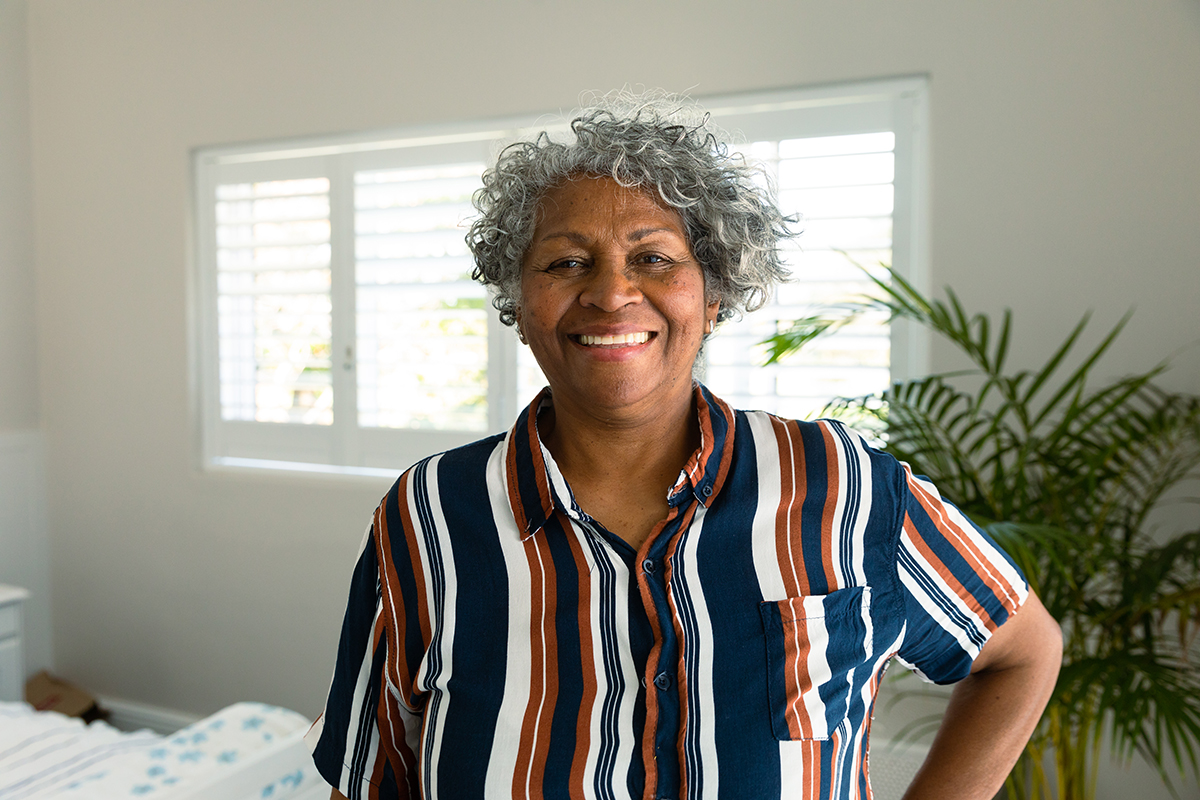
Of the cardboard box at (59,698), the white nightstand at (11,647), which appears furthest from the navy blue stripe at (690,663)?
the cardboard box at (59,698)

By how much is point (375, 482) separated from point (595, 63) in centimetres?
141

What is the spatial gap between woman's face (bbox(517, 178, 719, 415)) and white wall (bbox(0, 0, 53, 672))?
3.13 m

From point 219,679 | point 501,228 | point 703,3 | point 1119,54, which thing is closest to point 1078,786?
point 1119,54

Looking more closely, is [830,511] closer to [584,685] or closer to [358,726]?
[584,685]

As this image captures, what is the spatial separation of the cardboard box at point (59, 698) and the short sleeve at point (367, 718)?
2897 millimetres

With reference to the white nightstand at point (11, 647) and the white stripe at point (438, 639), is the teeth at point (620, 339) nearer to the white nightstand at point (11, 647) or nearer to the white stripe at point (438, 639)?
the white stripe at point (438, 639)

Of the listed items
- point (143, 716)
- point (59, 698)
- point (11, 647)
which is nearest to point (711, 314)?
point (11, 647)

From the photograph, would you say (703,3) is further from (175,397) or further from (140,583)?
(140,583)

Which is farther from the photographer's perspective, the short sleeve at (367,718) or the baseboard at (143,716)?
the baseboard at (143,716)

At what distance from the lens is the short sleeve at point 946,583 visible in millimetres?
954

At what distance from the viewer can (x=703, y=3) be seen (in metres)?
2.44

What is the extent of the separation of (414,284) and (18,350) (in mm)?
1627

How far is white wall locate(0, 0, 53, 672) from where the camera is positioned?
130 inches

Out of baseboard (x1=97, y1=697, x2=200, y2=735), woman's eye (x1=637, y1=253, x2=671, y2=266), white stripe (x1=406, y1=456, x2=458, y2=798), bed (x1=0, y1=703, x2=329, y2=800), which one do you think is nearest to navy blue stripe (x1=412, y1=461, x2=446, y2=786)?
white stripe (x1=406, y1=456, x2=458, y2=798)
